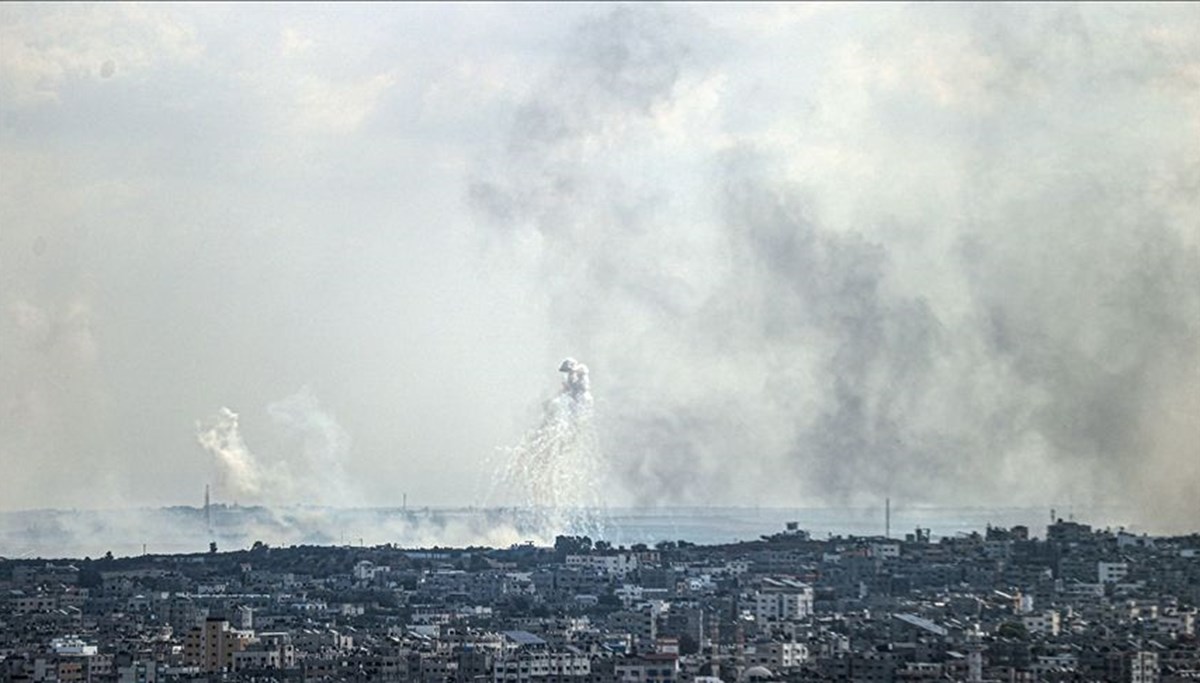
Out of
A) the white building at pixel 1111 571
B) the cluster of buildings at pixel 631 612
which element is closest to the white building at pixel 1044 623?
the cluster of buildings at pixel 631 612

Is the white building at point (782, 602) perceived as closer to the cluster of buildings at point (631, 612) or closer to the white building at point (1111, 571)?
the cluster of buildings at point (631, 612)

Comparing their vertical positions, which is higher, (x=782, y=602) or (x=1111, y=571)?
(x=1111, y=571)

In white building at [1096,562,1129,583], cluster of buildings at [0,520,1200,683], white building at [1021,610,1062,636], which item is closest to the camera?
cluster of buildings at [0,520,1200,683]

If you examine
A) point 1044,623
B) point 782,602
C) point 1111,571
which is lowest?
point 1044,623

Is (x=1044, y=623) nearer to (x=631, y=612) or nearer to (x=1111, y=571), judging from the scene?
(x=631, y=612)

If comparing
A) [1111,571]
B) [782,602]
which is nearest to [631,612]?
[782,602]

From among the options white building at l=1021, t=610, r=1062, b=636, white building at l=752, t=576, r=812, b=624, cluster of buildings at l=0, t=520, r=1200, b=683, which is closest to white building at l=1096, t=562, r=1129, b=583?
cluster of buildings at l=0, t=520, r=1200, b=683

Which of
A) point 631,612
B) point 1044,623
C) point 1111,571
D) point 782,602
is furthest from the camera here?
point 1111,571

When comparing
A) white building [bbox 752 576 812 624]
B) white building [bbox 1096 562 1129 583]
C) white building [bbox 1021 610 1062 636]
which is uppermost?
white building [bbox 1096 562 1129 583]

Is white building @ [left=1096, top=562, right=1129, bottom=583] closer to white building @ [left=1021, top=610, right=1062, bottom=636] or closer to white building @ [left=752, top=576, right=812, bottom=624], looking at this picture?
white building @ [left=752, top=576, right=812, bottom=624]
